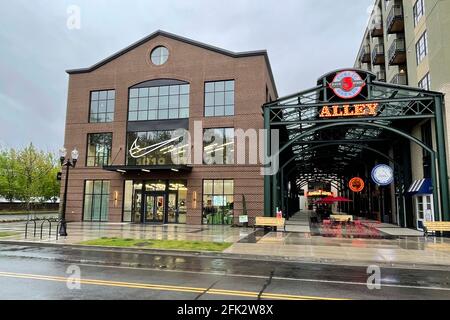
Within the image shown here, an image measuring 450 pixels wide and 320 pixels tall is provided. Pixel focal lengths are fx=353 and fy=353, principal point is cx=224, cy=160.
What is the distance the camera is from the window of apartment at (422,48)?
916 inches

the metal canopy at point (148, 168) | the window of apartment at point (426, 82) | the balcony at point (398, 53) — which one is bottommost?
the metal canopy at point (148, 168)

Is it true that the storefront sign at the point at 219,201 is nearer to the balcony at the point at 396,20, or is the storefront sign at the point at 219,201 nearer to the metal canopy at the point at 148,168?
the metal canopy at the point at 148,168

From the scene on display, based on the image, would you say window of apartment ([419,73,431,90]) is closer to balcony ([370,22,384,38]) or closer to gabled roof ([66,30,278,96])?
gabled roof ([66,30,278,96])

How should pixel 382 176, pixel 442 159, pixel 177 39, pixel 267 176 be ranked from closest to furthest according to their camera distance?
1. pixel 442 159
2. pixel 382 176
3. pixel 267 176
4. pixel 177 39

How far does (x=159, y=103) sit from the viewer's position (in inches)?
1164

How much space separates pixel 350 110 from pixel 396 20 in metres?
12.2

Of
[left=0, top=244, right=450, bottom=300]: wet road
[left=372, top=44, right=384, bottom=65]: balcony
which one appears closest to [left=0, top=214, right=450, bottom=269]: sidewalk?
[left=0, top=244, right=450, bottom=300]: wet road

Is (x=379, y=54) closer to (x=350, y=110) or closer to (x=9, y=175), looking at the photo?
(x=350, y=110)

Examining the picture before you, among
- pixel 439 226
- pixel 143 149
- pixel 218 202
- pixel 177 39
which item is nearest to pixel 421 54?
pixel 439 226

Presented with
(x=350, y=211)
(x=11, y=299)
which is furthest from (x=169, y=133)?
(x=350, y=211)

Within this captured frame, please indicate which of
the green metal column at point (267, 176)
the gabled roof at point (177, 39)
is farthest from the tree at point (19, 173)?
the green metal column at point (267, 176)

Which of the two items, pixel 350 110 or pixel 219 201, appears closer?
pixel 350 110

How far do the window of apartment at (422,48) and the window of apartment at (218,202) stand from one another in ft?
51.9
